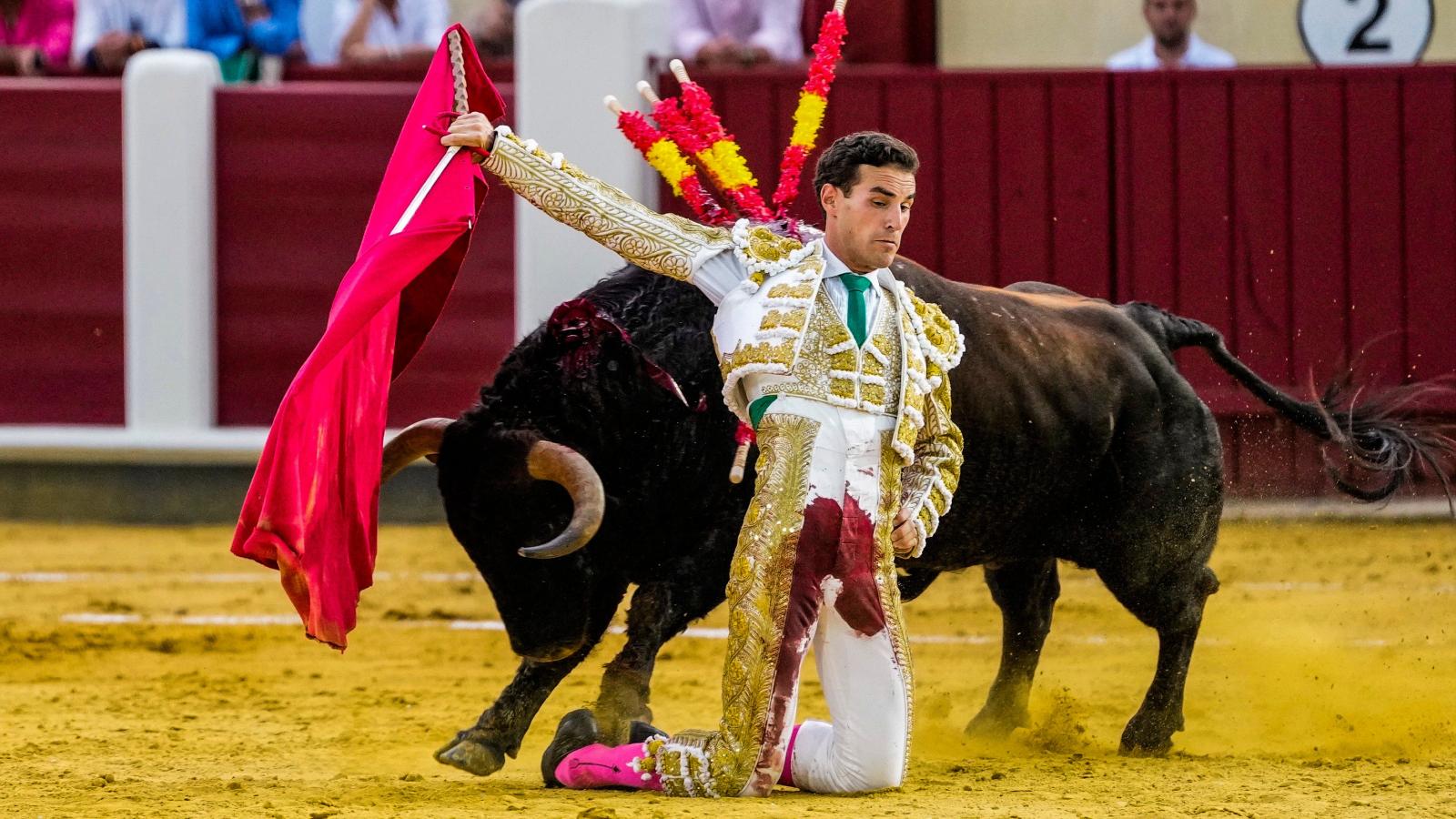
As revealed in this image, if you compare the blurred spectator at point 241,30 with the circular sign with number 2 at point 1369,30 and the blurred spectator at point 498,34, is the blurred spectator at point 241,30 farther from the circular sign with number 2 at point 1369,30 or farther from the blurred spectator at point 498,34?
the circular sign with number 2 at point 1369,30

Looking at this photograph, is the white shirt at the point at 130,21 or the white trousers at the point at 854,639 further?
the white shirt at the point at 130,21

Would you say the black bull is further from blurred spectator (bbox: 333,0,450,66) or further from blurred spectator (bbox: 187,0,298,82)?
blurred spectator (bbox: 187,0,298,82)

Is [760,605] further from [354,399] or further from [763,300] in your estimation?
[354,399]

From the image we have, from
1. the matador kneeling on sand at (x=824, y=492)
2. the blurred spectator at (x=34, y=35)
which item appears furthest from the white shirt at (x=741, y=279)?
the blurred spectator at (x=34, y=35)

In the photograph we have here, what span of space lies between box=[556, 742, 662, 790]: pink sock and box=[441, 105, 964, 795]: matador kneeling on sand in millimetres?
10

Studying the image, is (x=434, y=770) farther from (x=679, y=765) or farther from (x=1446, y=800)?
(x=1446, y=800)

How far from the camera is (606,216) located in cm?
351

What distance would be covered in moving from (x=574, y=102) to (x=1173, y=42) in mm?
2378

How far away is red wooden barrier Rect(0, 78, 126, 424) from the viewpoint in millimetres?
8406

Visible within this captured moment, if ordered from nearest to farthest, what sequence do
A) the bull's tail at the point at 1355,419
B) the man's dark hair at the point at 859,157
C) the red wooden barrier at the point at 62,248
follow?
the man's dark hair at the point at 859,157 < the bull's tail at the point at 1355,419 < the red wooden barrier at the point at 62,248

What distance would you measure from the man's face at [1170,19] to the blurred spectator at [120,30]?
397 centimetres

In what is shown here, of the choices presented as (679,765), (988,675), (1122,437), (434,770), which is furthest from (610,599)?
(988,675)

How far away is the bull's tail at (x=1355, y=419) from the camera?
454cm

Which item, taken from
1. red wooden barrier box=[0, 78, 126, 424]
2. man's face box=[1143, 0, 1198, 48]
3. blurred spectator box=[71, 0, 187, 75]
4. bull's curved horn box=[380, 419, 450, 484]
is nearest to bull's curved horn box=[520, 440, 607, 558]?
bull's curved horn box=[380, 419, 450, 484]
